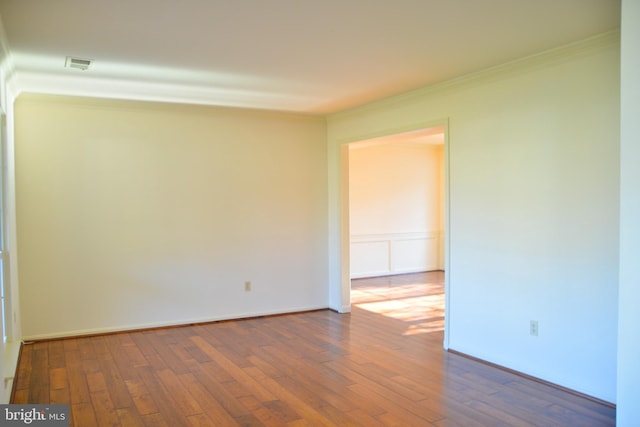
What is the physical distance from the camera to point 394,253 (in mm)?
8898

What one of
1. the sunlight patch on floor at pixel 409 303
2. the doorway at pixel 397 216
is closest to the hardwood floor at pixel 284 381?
the sunlight patch on floor at pixel 409 303

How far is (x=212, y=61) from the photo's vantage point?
142 inches

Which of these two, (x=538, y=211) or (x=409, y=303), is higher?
(x=538, y=211)

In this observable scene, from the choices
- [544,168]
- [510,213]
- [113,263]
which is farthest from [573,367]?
[113,263]

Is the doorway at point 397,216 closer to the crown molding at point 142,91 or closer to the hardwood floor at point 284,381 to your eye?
the hardwood floor at point 284,381

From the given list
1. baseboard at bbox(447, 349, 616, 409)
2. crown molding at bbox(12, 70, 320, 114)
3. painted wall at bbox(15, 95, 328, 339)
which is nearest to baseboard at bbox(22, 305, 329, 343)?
painted wall at bbox(15, 95, 328, 339)

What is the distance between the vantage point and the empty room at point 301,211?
115 inches

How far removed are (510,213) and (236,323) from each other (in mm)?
3249

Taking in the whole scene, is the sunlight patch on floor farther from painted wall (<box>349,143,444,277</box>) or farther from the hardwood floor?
painted wall (<box>349,143,444,277</box>)

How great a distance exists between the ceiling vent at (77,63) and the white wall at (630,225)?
3.54 meters

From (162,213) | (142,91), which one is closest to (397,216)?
(162,213)

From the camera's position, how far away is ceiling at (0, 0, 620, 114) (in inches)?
103

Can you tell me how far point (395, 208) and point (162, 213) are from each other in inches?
193

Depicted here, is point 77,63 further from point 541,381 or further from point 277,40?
point 541,381
